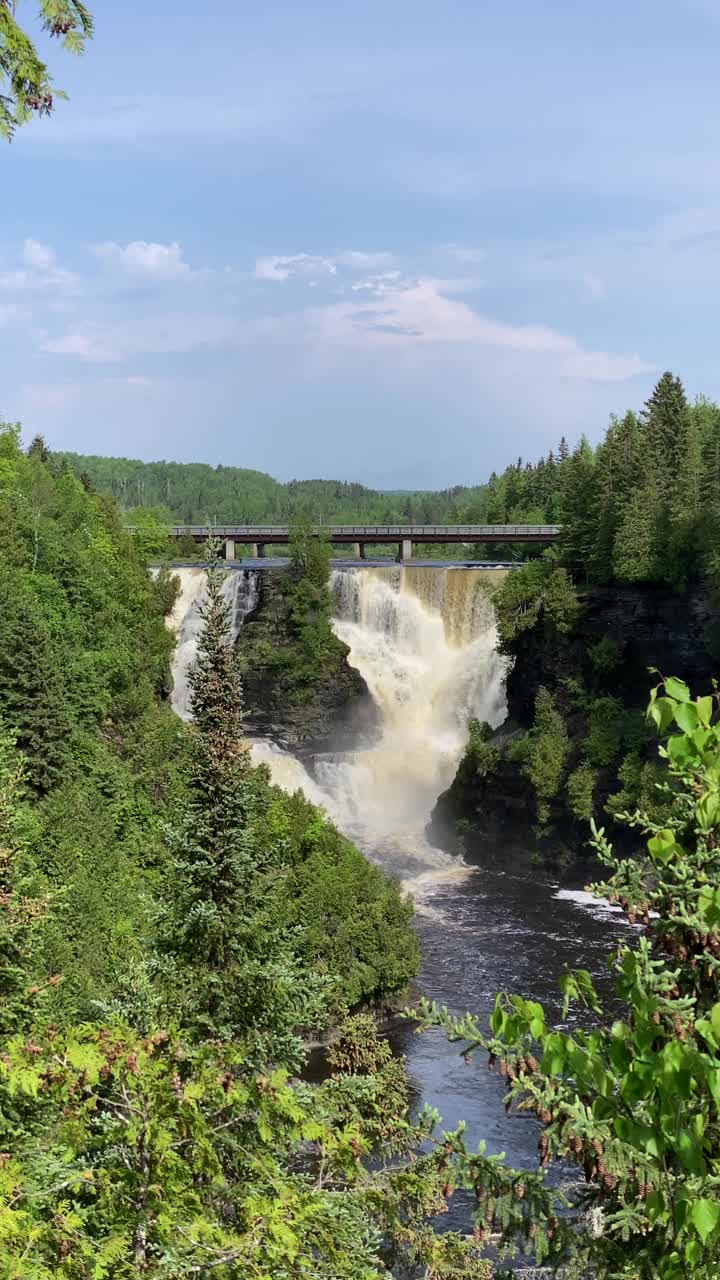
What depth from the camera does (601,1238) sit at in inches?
267

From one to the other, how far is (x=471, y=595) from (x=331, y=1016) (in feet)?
122

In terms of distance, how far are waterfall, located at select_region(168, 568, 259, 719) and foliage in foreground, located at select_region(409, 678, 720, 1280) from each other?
6472cm

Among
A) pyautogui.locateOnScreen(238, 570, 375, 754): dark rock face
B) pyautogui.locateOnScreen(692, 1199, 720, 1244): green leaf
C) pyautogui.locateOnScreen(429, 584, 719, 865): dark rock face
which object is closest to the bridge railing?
pyautogui.locateOnScreen(238, 570, 375, 754): dark rock face

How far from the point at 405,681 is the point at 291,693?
7.16 metres

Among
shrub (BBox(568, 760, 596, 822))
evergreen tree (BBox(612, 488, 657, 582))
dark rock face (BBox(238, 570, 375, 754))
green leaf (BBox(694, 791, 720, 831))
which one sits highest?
evergreen tree (BBox(612, 488, 657, 582))

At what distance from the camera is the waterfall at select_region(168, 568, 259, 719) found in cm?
7112

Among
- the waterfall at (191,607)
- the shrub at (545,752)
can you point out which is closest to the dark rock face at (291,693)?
the waterfall at (191,607)

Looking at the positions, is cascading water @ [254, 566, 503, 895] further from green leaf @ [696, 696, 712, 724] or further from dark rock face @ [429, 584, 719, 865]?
green leaf @ [696, 696, 712, 724]

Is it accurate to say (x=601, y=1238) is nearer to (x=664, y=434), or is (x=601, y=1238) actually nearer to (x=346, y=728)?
(x=346, y=728)

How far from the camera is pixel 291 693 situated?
72.9 metres

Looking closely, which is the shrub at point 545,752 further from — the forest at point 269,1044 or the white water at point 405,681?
the forest at point 269,1044

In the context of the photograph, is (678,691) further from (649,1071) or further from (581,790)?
(581,790)

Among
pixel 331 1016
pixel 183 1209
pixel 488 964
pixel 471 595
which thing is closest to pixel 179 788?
pixel 331 1016

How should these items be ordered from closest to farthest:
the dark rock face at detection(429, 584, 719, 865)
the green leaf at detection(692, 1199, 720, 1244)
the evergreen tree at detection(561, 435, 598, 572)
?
the green leaf at detection(692, 1199, 720, 1244) < the dark rock face at detection(429, 584, 719, 865) < the evergreen tree at detection(561, 435, 598, 572)
